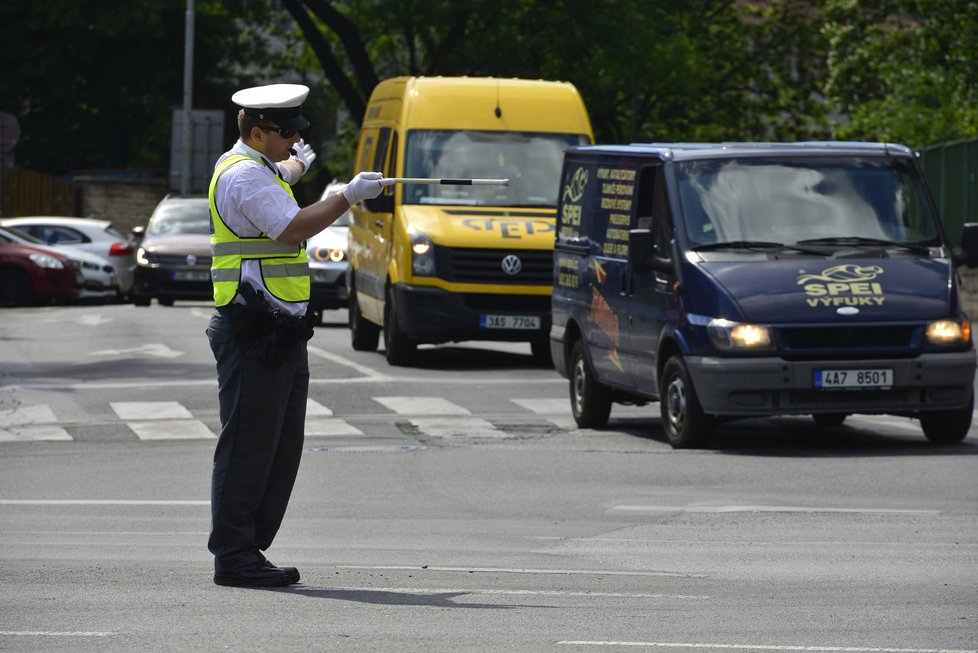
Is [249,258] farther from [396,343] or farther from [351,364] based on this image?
[351,364]

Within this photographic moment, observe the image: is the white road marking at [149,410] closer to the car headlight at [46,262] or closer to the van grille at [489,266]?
the van grille at [489,266]

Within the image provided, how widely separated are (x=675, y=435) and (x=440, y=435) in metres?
1.75

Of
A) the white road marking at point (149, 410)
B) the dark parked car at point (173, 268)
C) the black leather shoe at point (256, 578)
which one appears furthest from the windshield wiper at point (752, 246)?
the dark parked car at point (173, 268)

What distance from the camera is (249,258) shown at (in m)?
7.25

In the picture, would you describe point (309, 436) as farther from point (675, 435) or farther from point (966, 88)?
point (966, 88)

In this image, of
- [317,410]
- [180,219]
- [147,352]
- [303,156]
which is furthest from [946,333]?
[180,219]

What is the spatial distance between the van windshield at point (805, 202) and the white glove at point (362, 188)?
594 centimetres

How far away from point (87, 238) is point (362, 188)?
3041 cm

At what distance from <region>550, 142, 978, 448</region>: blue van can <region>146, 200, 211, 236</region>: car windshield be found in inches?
799

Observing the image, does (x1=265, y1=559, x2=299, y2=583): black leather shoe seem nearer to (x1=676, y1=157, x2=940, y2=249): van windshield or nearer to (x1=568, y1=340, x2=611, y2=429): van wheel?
(x1=676, y1=157, x2=940, y2=249): van windshield

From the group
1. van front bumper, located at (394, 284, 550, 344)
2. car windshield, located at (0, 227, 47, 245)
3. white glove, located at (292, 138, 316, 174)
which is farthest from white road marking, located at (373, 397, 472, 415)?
car windshield, located at (0, 227, 47, 245)

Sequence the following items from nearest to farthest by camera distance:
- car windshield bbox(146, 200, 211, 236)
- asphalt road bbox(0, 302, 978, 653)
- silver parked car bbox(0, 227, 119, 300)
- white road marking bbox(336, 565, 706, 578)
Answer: asphalt road bbox(0, 302, 978, 653)
white road marking bbox(336, 565, 706, 578)
car windshield bbox(146, 200, 211, 236)
silver parked car bbox(0, 227, 119, 300)

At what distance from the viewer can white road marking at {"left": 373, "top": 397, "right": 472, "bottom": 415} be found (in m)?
15.4

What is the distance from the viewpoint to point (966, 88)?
3691 cm
